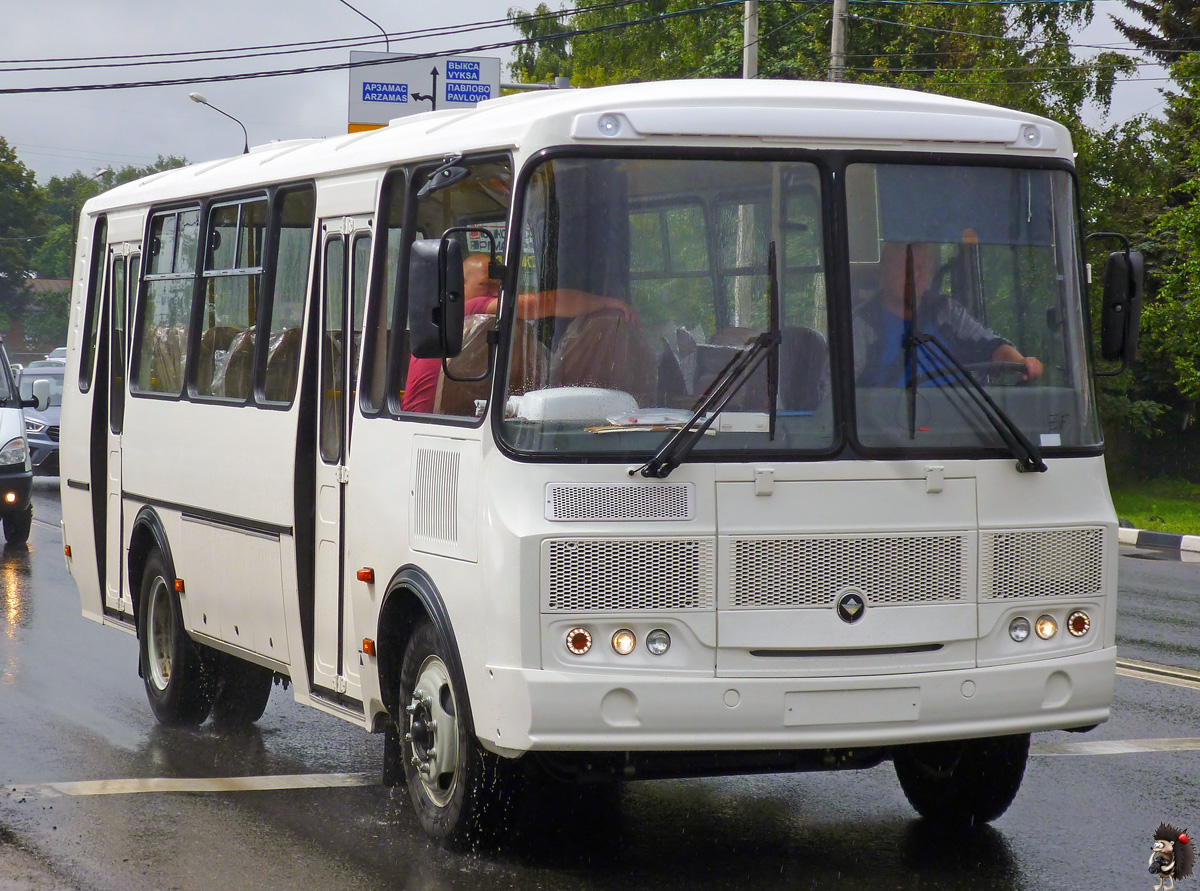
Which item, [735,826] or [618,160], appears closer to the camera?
[618,160]

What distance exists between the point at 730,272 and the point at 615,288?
410mm

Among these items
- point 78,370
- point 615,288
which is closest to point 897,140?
point 615,288

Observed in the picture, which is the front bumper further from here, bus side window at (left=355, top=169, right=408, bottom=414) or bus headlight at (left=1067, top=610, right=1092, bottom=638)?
bus side window at (left=355, top=169, right=408, bottom=414)

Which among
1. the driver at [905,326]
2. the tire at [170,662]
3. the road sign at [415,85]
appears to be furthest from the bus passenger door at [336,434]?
the road sign at [415,85]

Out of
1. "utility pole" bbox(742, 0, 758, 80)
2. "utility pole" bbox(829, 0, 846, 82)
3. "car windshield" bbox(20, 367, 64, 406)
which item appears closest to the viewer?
"car windshield" bbox(20, 367, 64, 406)

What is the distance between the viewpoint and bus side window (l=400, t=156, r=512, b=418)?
5789 mm

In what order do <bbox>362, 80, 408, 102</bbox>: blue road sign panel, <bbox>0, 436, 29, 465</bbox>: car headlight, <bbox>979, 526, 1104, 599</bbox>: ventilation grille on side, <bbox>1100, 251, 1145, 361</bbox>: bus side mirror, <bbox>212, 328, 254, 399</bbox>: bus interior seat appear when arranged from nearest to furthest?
<bbox>979, 526, 1104, 599</bbox>: ventilation grille on side, <bbox>1100, 251, 1145, 361</bbox>: bus side mirror, <bbox>212, 328, 254, 399</bbox>: bus interior seat, <bbox>0, 436, 29, 465</bbox>: car headlight, <bbox>362, 80, 408, 102</bbox>: blue road sign panel

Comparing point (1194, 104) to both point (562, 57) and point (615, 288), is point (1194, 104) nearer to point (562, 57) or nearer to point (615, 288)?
point (615, 288)

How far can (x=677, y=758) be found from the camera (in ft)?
18.5

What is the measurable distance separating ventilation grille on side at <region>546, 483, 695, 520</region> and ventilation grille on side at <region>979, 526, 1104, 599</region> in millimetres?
1069

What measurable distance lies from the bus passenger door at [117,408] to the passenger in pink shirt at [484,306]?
3.75 m

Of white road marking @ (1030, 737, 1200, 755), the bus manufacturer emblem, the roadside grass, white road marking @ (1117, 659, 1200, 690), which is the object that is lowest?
the roadside grass

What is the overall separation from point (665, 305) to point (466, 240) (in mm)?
895

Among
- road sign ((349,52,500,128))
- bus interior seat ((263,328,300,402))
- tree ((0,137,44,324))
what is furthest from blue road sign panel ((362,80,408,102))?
tree ((0,137,44,324))
